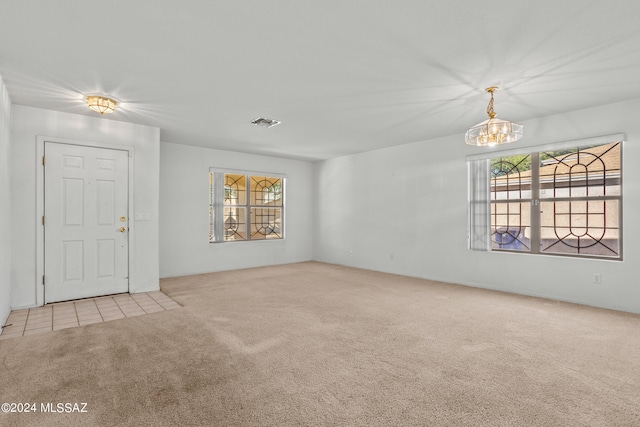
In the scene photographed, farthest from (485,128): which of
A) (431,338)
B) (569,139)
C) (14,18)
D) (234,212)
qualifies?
(234,212)

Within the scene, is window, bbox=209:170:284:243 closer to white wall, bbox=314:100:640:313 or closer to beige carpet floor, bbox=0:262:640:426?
white wall, bbox=314:100:640:313

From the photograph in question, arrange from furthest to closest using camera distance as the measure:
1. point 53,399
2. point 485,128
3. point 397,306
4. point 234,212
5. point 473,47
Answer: point 234,212 → point 397,306 → point 485,128 → point 473,47 → point 53,399

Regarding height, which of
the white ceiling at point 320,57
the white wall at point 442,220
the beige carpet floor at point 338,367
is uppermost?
the white ceiling at point 320,57

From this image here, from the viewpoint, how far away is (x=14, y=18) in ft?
7.10

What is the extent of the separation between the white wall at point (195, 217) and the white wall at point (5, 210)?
2.28 meters

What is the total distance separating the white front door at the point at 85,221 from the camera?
13.5ft

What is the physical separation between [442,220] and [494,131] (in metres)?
2.50

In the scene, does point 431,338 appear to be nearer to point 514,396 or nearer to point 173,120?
point 514,396

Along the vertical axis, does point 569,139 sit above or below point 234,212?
above

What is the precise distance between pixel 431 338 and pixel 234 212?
509 centimetres

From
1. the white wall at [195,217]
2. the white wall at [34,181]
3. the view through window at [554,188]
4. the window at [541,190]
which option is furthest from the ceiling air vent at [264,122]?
the view through window at [554,188]

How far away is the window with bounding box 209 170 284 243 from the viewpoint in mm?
6508

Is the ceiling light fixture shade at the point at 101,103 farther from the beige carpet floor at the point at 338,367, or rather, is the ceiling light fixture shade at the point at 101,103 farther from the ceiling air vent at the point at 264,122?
the beige carpet floor at the point at 338,367

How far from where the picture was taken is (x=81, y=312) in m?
3.78
